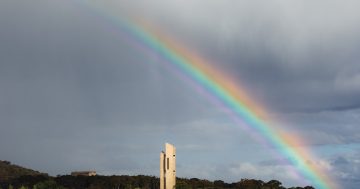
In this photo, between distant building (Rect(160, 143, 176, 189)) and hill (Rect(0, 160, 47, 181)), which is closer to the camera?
distant building (Rect(160, 143, 176, 189))

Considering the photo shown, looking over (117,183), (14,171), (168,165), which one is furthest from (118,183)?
(14,171)

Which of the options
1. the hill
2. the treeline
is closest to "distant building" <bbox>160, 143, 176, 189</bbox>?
the treeline

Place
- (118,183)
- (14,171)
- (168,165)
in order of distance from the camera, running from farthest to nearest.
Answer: (14,171) → (118,183) → (168,165)

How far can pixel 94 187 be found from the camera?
48.8 m

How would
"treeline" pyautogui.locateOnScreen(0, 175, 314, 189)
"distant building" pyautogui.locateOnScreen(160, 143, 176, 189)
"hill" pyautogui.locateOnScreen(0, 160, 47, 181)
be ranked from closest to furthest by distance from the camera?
"distant building" pyautogui.locateOnScreen(160, 143, 176, 189) < "treeline" pyautogui.locateOnScreen(0, 175, 314, 189) < "hill" pyautogui.locateOnScreen(0, 160, 47, 181)

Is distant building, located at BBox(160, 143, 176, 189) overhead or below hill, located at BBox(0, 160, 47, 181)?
below

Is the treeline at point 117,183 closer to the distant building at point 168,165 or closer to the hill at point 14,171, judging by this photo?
the hill at point 14,171

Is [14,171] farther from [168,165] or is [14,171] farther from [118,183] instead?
[168,165]

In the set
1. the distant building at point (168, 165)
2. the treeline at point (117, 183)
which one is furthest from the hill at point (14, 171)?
the distant building at point (168, 165)

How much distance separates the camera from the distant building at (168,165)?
85.3 feet

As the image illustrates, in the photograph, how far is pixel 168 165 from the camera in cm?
2634

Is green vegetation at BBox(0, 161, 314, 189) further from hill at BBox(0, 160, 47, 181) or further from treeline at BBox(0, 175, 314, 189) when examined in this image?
hill at BBox(0, 160, 47, 181)

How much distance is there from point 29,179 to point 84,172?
18173 millimetres

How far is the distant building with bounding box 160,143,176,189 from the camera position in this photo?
1024 inches
